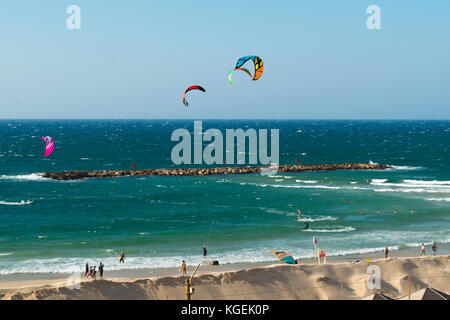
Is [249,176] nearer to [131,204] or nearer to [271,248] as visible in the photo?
[131,204]

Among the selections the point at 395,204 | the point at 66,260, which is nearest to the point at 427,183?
the point at 395,204

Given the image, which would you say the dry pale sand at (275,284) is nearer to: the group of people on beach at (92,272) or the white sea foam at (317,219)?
the group of people on beach at (92,272)

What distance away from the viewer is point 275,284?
23000mm

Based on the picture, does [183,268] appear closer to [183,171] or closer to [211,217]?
[211,217]

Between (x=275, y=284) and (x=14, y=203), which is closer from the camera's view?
(x=275, y=284)

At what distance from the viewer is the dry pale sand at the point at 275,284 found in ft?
70.3

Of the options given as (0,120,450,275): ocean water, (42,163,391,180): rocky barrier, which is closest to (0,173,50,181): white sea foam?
(0,120,450,275): ocean water

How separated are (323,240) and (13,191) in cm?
3685

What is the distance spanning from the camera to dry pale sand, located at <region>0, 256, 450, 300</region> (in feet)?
70.3

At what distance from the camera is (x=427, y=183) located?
61969mm

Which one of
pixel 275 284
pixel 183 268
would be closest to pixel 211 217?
pixel 183 268

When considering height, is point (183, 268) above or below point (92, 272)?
above

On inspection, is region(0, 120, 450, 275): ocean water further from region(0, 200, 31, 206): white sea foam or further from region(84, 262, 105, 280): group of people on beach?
region(84, 262, 105, 280): group of people on beach

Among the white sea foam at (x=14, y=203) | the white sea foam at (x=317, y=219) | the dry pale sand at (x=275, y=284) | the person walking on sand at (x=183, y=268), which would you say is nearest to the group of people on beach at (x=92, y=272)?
the dry pale sand at (x=275, y=284)
